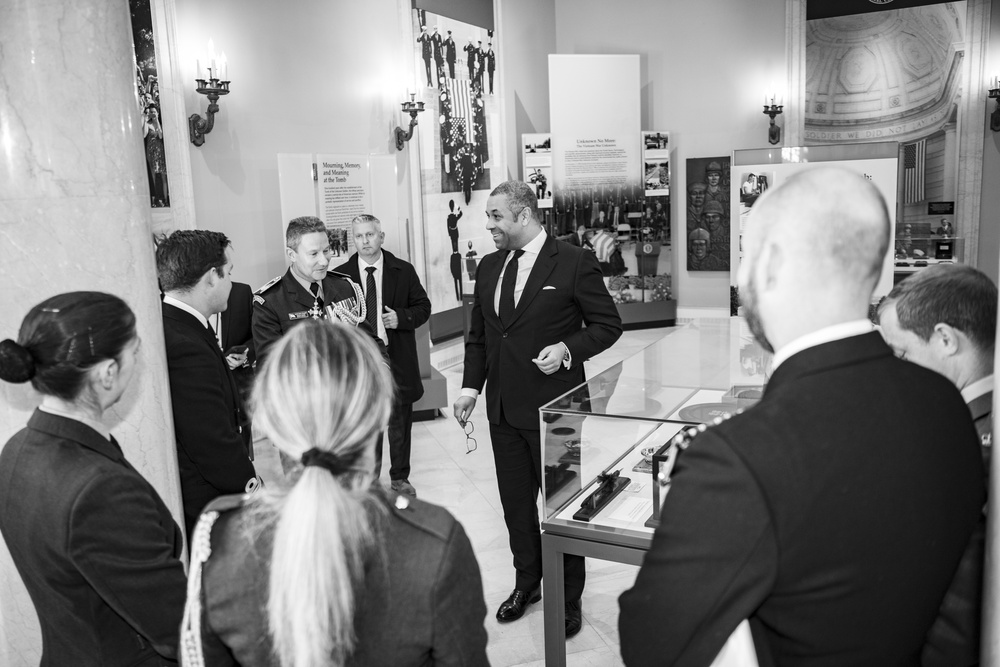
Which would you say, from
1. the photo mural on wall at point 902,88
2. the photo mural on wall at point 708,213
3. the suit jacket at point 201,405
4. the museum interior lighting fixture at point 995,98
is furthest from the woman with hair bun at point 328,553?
the photo mural on wall at point 708,213

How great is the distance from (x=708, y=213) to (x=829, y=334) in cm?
1062

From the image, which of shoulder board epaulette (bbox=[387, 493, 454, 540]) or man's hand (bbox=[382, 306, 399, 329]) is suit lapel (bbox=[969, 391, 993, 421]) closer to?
shoulder board epaulette (bbox=[387, 493, 454, 540])

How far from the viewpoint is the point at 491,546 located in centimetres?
453

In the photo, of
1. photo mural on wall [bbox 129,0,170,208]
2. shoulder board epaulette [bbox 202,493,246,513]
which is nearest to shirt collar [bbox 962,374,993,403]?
shoulder board epaulette [bbox 202,493,246,513]

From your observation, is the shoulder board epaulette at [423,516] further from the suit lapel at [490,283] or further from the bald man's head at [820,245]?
the suit lapel at [490,283]

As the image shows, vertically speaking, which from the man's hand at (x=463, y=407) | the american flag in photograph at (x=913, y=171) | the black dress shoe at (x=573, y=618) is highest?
the american flag in photograph at (x=913, y=171)

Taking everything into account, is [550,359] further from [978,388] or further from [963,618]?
[963,618]

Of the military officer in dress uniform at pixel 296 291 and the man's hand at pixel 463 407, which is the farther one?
the military officer in dress uniform at pixel 296 291

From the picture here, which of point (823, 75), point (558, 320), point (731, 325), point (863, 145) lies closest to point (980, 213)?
point (823, 75)

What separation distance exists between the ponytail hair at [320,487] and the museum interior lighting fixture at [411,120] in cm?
737

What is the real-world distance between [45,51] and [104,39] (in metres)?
0.18

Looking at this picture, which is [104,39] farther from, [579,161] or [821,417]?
[579,161]

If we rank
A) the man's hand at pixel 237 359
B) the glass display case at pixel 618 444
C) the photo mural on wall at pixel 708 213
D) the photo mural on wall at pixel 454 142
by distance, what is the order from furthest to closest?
1. the photo mural on wall at pixel 708 213
2. the photo mural on wall at pixel 454 142
3. the man's hand at pixel 237 359
4. the glass display case at pixel 618 444

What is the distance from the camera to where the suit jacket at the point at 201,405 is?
9.14ft
